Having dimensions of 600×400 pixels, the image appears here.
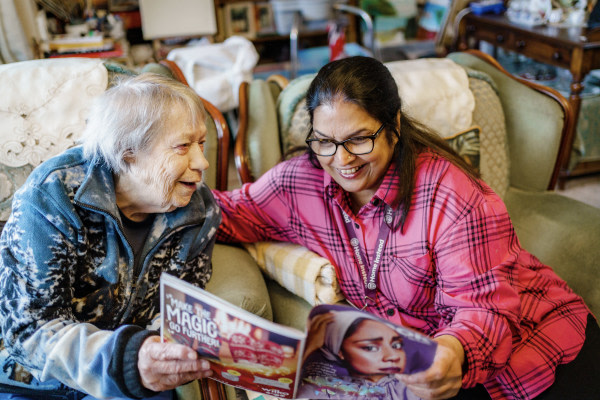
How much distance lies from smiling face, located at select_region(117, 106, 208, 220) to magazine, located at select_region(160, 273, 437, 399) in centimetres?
30

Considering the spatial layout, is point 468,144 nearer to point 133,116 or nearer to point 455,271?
point 455,271

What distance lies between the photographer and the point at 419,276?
132 centimetres

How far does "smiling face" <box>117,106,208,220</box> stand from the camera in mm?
1182

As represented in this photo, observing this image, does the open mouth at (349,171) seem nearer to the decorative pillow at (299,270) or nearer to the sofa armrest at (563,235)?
the decorative pillow at (299,270)

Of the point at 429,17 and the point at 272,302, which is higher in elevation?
the point at 429,17

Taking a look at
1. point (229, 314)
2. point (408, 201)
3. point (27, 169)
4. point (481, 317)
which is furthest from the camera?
point (27, 169)

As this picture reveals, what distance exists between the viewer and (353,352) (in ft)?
3.28

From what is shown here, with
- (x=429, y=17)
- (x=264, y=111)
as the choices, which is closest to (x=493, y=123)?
(x=264, y=111)

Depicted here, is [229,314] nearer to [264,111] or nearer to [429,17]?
[264,111]

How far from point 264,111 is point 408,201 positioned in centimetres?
79

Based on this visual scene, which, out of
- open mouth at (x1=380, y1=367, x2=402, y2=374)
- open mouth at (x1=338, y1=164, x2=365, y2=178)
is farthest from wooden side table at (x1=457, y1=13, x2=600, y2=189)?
open mouth at (x1=380, y1=367, x2=402, y2=374)

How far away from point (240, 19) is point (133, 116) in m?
3.25

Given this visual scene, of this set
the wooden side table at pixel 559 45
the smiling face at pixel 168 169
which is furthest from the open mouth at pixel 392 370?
the wooden side table at pixel 559 45

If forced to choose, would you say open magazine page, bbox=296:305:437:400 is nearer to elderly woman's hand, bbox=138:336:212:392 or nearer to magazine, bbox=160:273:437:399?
magazine, bbox=160:273:437:399
